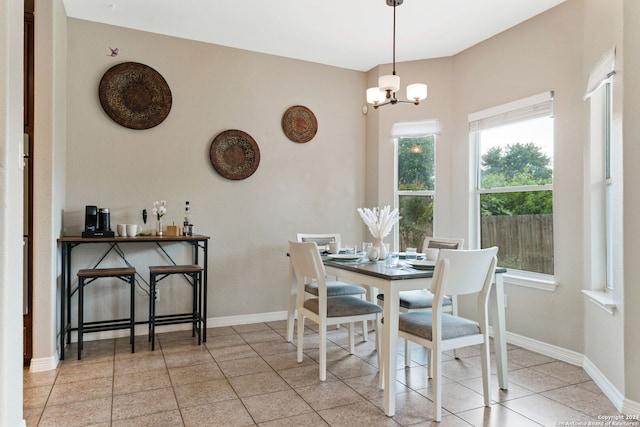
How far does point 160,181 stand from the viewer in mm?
4113

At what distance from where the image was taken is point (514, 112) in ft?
12.6

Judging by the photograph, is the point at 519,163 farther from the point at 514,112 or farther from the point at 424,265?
the point at 424,265

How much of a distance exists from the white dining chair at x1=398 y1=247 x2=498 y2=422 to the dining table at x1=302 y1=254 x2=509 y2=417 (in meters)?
0.16

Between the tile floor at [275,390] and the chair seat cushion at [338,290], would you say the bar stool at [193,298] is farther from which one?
the chair seat cushion at [338,290]

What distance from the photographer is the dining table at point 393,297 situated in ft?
8.02

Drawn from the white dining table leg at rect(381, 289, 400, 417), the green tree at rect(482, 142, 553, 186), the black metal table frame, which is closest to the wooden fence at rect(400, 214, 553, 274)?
the green tree at rect(482, 142, 553, 186)

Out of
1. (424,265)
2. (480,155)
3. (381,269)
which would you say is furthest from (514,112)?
(381,269)

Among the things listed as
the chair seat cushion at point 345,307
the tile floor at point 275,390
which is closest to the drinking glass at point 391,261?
the chair seat cushion at point 345,307

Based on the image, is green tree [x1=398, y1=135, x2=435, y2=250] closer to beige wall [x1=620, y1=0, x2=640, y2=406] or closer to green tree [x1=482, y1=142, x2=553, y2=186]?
green tree [x1=482, y1=142, x2=553, y2=186]

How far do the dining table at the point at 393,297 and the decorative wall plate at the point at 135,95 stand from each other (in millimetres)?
2335

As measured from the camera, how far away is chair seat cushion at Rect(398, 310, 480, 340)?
2471mm

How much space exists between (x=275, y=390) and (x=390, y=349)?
0.84 m

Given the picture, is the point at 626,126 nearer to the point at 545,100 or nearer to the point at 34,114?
the point at 545,100

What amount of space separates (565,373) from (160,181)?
3.72 meters
